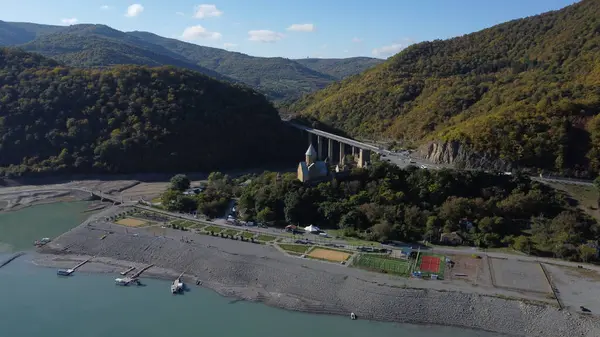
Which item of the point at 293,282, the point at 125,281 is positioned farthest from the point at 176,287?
the point at 293,282

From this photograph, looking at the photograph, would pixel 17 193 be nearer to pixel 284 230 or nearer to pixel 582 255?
pixel 284 230

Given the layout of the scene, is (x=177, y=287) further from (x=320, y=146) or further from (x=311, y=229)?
(x=320, y=146)

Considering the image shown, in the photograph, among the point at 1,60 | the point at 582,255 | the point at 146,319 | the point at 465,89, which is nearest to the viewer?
the point at 146,319

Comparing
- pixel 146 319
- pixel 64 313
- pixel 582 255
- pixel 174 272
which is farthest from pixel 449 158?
pixel 64 313

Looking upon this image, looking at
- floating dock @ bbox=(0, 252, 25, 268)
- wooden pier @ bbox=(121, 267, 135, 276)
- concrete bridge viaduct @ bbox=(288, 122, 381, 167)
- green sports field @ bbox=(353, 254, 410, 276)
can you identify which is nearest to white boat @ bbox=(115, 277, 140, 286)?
wooden pier @ bbox=(121, 267, 135, 276)

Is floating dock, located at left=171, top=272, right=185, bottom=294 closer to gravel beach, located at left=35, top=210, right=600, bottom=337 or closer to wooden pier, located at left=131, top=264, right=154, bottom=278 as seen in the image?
gravel beach, located at left=35, top=210, right=600, bottom=337

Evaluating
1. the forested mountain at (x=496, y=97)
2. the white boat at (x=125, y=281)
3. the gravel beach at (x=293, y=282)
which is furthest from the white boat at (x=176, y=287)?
the forested mountain at (x=496, y=97)
